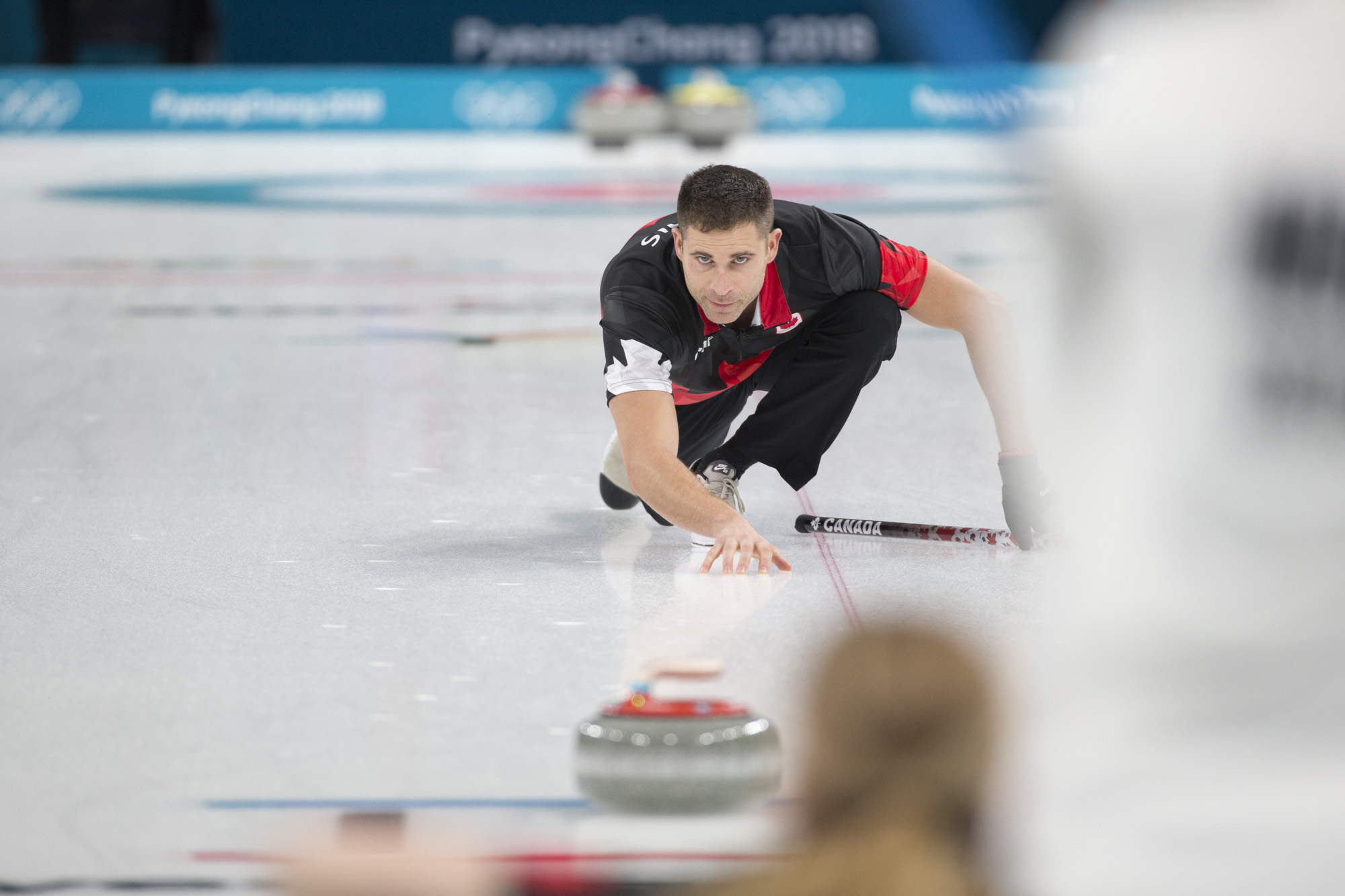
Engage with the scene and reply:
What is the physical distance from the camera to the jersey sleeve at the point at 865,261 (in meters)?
3.96

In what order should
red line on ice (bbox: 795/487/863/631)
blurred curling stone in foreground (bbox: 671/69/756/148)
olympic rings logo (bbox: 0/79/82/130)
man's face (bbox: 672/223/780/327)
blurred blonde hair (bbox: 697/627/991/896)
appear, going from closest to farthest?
blurred blonde hair (bbox: 697/627/991/896)
red line on ice (bbox: 795/487/863/631)
man's face (bbox: 672/223/780/327)
blurred curling stone in foreground (bbox: 671/69/756/148)
olympic rings logo (bbox: 0/79/82/130)

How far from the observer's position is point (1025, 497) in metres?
3.96

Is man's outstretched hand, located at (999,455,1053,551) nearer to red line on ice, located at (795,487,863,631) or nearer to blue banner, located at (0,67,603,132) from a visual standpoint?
red line on ice, located at (795,487,863,631)

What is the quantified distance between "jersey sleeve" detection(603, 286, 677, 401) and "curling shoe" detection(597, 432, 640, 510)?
659 mm

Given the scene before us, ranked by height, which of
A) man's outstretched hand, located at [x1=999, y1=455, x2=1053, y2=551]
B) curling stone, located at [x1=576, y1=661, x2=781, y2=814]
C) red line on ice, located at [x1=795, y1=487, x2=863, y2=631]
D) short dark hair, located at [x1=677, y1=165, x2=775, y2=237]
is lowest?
red line on ice, located at [x1=795, y1=487, x2=863, y2=631]

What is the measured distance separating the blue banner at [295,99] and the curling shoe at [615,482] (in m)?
16.0

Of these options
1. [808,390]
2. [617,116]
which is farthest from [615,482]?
[617,116]

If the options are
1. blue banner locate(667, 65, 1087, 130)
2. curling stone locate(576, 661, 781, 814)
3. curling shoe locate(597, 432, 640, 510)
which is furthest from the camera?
blue banner locate(667, 65, 1087, 130)

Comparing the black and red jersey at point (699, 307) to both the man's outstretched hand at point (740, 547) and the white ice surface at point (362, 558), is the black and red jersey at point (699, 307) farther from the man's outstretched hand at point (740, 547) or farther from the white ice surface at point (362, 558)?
the white ice surface at point (362, 558)

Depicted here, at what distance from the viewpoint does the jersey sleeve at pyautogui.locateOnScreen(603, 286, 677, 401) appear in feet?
11.9

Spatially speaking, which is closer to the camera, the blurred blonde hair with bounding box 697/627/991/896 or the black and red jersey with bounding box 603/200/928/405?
the blurred blonde hair with bounding box 697/627/991/896

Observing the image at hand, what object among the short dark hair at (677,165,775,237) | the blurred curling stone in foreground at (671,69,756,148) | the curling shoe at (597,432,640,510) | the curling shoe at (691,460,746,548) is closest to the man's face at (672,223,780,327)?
the short dark hair at (677,165,775,237)

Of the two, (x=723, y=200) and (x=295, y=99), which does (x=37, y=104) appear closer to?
(x=295, y=99)

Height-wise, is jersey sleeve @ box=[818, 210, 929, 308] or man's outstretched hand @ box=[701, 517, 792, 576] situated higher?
jersey sleeve @ box=[818, 210, 929, 308]
